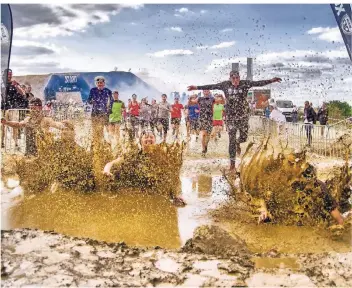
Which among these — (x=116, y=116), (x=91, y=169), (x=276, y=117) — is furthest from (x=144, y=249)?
(x=276, y=117)

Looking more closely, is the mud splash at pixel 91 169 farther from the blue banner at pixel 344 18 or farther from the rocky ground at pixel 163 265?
the blue banner at pixel 344 18

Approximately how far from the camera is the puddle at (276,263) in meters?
3.82

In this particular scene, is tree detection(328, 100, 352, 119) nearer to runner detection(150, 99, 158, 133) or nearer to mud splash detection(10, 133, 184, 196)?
mud splash detection(10, 133, 184, 196)

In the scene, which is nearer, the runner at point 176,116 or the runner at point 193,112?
the runner at point 193,112

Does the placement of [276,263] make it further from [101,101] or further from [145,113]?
[145,113]

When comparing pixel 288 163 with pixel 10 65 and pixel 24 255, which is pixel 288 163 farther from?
pixel 10 65

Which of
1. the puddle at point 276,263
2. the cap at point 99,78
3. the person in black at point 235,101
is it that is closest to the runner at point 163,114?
the person in black at point 235,101

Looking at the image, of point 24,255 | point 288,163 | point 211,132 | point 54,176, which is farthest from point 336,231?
point 211,132

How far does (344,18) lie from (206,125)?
4.37 metres

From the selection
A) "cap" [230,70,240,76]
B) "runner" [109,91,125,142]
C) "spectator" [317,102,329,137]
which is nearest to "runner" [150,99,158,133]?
"runner" [109,91,125,142]

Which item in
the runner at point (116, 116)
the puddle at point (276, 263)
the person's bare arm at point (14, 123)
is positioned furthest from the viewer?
the runner at point (116, 116)

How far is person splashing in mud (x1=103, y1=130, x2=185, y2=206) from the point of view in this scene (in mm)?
5984

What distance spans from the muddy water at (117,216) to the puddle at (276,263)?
35.3 inches

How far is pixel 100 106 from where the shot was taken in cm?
745
